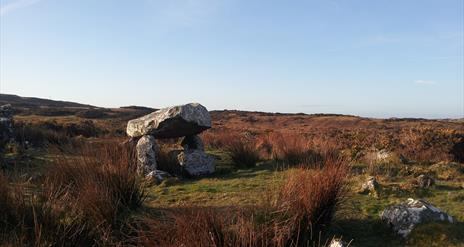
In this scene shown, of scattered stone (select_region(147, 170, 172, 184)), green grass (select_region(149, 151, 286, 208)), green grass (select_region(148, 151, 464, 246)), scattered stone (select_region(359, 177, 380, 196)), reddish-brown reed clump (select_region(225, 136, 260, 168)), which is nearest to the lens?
green grass (select_region(148, 151, 464, 246))

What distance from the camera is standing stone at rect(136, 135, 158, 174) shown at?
36.8ft

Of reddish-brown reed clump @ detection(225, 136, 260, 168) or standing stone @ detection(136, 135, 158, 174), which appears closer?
standing stone @ detection(136, 135, 158, 174)

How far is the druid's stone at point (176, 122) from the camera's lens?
12.0 m

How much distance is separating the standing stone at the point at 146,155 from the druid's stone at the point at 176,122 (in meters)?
0.57

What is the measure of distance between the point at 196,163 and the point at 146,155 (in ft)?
3.85

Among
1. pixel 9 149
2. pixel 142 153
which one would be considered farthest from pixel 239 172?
pixel 9 149

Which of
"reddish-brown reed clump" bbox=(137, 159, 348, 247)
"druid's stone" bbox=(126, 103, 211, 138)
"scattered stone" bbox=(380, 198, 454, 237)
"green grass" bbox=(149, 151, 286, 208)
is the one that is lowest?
"green grass" bbox=(149, 151, 286, 208)

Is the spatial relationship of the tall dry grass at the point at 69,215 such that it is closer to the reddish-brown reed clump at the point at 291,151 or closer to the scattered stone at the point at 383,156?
the reddish-brown reed clump at the point at 291,151

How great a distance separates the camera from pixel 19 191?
5828 millimetres

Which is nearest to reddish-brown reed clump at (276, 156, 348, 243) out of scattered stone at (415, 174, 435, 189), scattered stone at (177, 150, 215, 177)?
scattered stone at (415, 174, 435, 189)

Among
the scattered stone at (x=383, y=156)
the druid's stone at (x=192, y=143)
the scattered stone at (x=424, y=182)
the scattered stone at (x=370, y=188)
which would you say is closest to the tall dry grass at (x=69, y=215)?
the scattered stone at (x=370, y=188)

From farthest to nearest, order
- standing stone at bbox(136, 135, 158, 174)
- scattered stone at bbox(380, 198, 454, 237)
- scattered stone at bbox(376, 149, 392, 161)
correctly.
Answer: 1. scattered stone at bbox(376, 149, 392, 161)
2. standing stone at bbox(136, 135, 158, 174)
3. scattered stone at bbox(380, 198, 454, 237)

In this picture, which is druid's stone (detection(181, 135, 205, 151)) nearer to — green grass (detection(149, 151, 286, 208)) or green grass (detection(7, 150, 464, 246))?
green grass (detection(7, 150, 464, 246))

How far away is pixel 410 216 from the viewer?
247 inches
